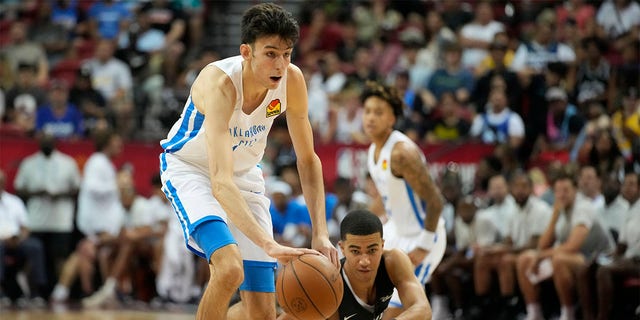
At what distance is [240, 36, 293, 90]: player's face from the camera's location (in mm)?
5508

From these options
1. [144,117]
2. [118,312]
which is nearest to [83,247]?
[118,312]

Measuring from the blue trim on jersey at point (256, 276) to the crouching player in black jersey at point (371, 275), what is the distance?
22cm

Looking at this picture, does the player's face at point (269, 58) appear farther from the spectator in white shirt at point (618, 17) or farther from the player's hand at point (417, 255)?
the spectator in white shirt at point (618, 17)

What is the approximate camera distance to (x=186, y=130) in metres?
5.94

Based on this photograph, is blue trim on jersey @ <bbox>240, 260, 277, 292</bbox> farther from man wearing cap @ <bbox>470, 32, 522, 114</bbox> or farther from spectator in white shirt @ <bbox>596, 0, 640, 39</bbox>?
spectator in white shirt @ <bbox>596, 0, 640, 39</bbox>

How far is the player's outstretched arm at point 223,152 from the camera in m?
5.23

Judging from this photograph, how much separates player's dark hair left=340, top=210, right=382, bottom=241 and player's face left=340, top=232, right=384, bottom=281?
25mm

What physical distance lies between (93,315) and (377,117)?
17.2ft

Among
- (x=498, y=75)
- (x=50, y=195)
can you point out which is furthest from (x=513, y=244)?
(x=50, y=195)

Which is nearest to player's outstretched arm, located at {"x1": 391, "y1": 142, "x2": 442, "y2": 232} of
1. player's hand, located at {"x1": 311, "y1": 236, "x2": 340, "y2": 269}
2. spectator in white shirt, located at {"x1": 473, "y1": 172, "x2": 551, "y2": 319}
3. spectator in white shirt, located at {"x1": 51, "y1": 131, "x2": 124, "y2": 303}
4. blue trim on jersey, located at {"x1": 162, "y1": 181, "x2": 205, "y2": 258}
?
player's hand, located at {"x1": 311, "y1": 236, "x2": 340, "y2": 269}

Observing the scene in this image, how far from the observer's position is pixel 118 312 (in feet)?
40.0

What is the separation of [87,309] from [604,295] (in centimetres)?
628

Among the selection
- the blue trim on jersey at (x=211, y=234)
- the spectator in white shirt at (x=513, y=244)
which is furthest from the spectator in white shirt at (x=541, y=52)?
the blue trim on jersey at (x=211, y=234)

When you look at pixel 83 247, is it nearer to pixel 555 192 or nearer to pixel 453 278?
pixel 453 278
